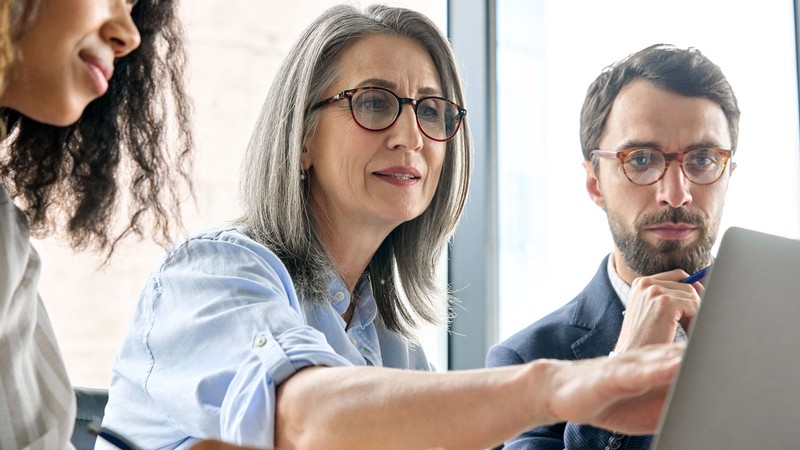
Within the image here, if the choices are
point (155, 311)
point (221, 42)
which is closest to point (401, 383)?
point (155, 311)

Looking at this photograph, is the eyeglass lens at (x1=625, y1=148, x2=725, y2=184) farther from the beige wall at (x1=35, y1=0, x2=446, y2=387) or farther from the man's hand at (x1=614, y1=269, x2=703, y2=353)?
the beige wall at (x1=35, y1=0, x2=446, y2=387)

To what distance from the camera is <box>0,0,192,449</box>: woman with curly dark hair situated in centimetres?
100

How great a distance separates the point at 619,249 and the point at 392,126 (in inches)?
26.2

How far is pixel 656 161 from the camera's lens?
2209mm

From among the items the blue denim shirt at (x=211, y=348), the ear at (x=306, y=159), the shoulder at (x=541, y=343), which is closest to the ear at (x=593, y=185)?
the shoulder at (x=541, y=343)

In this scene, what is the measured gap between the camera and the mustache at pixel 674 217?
2205mm

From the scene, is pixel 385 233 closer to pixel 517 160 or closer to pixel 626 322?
pixel 626 322

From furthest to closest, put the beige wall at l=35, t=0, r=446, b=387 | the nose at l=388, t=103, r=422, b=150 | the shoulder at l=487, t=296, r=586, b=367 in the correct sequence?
the beige wall at l=35, t=0, r=446, b=387 → the shoulder at l=487, t=296, r=586, b=367 → the nose at l=388, t=103, r=422, b=150

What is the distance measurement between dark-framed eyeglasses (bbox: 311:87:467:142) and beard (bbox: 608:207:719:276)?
0.54 metres

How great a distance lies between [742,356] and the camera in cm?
83

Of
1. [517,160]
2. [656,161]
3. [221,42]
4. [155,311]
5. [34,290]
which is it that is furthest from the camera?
[517,160]

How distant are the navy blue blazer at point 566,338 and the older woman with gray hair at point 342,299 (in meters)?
0.21

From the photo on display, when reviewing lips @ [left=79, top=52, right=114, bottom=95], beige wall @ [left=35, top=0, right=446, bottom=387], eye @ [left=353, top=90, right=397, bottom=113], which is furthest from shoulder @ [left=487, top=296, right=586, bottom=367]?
beige wall @ [left=35, top=0, right=446, bottom=387]

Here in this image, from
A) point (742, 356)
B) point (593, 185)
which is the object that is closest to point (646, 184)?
point (593, 185)
